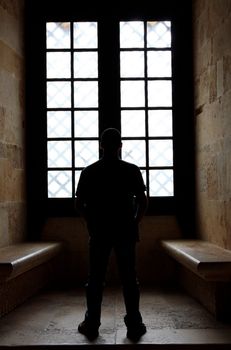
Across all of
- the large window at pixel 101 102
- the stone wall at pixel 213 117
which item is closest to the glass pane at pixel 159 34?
the large window at pixel 101 102

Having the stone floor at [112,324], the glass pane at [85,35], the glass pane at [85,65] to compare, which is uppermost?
the glass pane at [85,35]

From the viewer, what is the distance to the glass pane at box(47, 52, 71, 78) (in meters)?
5.86

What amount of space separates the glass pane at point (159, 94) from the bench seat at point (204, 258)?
1.53 metres

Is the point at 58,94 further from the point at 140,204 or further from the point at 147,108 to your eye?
the point at 140,204

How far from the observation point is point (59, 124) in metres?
5.86

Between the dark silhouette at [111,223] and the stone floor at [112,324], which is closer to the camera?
the stone floor at [112,324]

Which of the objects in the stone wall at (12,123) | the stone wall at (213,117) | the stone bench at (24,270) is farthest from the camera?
the stone wall at (12,123)

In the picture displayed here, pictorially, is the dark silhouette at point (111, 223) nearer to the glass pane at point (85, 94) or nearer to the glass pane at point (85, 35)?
the glass pane at point (85, 94)

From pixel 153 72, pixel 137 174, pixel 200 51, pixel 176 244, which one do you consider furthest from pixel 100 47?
pixel 137 174

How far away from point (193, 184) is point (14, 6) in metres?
2.54

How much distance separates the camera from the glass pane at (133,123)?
5840 millimetres

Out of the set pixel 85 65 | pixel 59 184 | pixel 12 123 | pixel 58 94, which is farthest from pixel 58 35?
pixel 59 184

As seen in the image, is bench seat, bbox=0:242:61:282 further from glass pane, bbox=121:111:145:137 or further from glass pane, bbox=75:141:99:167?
glass pane, bbox=121:111:145:137

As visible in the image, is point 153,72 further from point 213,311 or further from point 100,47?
point 213,311
